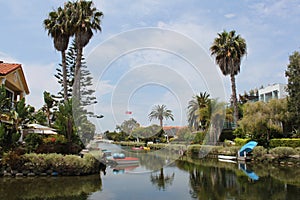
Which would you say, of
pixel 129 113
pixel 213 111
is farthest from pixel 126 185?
pixel 213 111

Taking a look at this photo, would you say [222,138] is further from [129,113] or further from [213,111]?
[129,113]

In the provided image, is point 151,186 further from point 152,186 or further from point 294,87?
point 294,87

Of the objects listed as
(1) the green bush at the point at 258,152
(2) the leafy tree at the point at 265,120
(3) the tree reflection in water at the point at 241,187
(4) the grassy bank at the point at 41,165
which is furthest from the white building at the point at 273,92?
(4) the grassy bank at the point at 41,165

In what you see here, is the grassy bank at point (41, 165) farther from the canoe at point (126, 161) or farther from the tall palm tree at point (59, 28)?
the tall palm tree at point (59, 28)

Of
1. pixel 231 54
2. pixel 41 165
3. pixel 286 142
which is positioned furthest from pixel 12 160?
pixel 231 54

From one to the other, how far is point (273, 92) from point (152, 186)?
30804 millimetres

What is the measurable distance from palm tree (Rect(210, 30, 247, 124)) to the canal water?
1388 centimetres

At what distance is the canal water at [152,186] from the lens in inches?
364

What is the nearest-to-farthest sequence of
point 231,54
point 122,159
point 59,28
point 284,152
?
point 122,159, point 284,152, point 59,28, point 231,54

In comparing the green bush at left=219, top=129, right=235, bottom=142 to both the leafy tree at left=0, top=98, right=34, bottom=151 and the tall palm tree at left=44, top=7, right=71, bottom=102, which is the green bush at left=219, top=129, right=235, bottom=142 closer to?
the tall palm tree at left=44, top=7, right=71, bottom=102

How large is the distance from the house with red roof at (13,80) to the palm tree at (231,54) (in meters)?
17.3

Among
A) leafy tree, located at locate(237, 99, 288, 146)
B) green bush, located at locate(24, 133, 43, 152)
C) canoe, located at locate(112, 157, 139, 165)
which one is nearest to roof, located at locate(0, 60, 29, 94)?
green bush, located at locate(24, 133, 43, 152)

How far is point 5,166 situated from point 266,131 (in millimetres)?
18440

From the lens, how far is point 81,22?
2098cm
